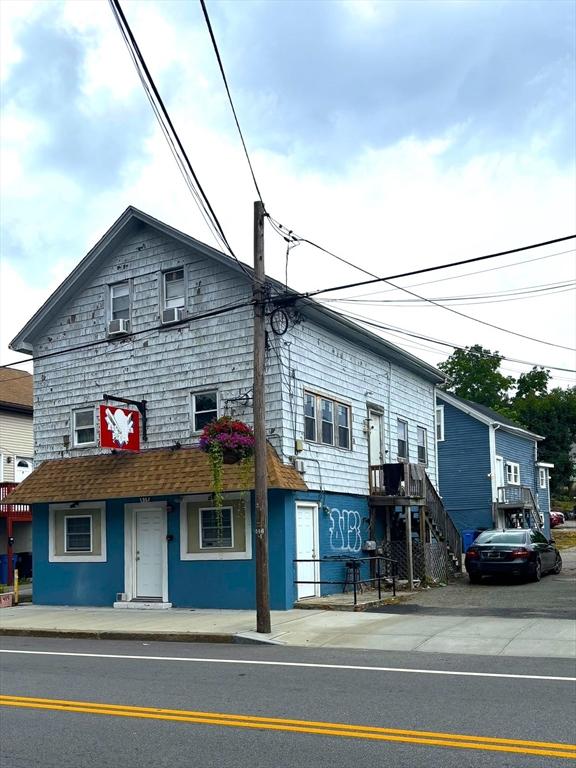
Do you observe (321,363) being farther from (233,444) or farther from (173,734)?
(173,734)

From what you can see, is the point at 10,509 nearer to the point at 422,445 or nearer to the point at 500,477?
the point at 422,445

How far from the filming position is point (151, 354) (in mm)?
20656

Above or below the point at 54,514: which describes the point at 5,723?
below

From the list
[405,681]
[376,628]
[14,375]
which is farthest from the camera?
[14,375]

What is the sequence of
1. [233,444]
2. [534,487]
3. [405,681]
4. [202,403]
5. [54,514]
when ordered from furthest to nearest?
[534,487], [54,514], [202,403], [233,444], [405,681]

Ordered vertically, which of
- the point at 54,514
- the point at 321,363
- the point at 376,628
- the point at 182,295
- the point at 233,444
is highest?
the point at 182,295

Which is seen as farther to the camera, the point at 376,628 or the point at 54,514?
the point at 54,514

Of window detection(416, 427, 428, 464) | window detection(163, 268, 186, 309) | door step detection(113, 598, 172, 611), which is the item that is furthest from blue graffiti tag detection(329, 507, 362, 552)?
window detection(163, 268, 186, 309)

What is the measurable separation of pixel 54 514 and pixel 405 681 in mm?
13867

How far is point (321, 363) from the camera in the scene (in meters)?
20.7

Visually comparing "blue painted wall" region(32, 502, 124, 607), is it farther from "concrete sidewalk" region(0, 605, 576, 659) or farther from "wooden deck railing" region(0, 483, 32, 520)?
"wooden deck railing" region(0, 483, 32, 520)

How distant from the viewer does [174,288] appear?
20734 mm

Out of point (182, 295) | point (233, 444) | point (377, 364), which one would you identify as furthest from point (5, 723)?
point (377, 364)

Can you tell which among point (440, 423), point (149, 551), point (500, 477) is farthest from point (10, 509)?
point (500, 477)
